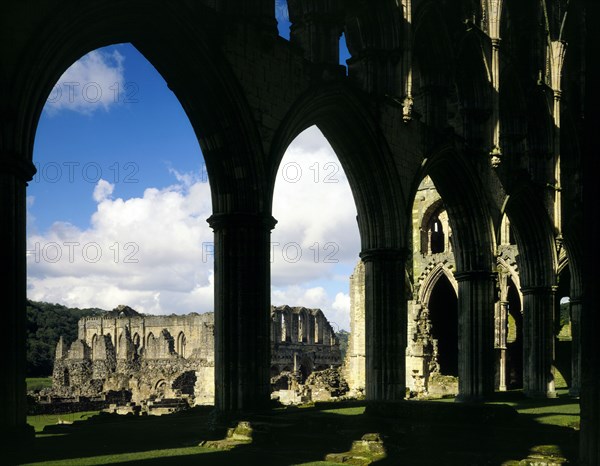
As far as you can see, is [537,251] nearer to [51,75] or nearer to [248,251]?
[248,251]

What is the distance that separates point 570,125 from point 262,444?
18.1 metres

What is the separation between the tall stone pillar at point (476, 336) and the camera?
673 inches

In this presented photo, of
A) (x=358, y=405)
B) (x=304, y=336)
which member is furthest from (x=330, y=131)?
(x=304, y=336)

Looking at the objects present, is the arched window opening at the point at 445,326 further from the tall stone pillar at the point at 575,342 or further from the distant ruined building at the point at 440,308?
the tall stone pillar at the point at 575,342

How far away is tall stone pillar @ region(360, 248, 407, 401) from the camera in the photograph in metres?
13.9

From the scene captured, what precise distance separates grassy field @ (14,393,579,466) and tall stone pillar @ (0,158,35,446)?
39cm

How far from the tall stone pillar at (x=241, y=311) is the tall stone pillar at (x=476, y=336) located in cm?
758

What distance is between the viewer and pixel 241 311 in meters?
10.8

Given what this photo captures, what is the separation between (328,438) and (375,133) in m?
6.09

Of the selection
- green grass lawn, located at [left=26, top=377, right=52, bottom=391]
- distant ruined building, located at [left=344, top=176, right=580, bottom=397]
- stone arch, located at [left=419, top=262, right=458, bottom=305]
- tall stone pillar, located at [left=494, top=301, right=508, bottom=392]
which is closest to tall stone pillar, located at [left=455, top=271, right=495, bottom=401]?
distant ruined building, located at [left=344, top=176, right=580, bottom=397]

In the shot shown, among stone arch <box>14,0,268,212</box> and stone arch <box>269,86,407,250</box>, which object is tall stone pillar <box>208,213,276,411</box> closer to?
stone arch <box>14,0,268,212</box>

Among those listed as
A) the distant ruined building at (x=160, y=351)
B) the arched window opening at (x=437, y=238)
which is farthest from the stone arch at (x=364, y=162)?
the distant ruined building at (x=160, y=351)

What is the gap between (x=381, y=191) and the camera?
1431 centimetres

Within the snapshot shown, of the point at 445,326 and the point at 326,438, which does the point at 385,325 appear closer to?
the point at 326,438
